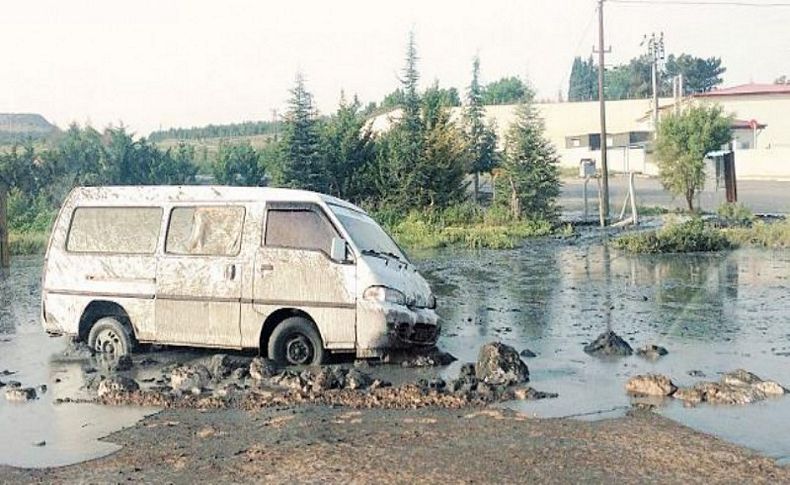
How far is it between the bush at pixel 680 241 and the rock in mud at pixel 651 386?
14530mm

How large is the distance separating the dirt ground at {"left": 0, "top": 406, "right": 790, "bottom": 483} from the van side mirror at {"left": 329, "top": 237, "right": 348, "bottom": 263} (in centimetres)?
232

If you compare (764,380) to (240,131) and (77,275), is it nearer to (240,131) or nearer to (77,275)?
(77,275)

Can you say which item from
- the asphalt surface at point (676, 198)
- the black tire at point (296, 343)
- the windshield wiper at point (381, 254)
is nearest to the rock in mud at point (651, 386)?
the windshield wiper at point (381, 254)

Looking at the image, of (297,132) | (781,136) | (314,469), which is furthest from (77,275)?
(781,136)

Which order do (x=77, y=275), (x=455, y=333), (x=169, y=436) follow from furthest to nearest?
(x=455, y=333)
(x=77, y=275)
(x=169, y=436)

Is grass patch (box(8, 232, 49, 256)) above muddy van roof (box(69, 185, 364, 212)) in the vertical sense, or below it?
below

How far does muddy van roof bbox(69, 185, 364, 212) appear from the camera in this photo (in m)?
11.1

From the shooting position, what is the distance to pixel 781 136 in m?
73.1

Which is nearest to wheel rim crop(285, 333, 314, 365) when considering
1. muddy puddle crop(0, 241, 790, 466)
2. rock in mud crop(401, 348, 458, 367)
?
muddy puddle crop(0, 241, 790, 466)

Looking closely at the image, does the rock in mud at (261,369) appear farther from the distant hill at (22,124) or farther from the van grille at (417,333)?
the distant hill at (22,124)

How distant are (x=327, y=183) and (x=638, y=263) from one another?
1337 centimetres

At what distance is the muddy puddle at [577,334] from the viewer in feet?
27.4

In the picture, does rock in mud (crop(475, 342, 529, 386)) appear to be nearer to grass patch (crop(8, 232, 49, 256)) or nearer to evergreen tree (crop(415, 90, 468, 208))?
grass patch (crop(8, 232, 49, 256))

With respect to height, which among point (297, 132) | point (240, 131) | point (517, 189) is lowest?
point (517, 189)
